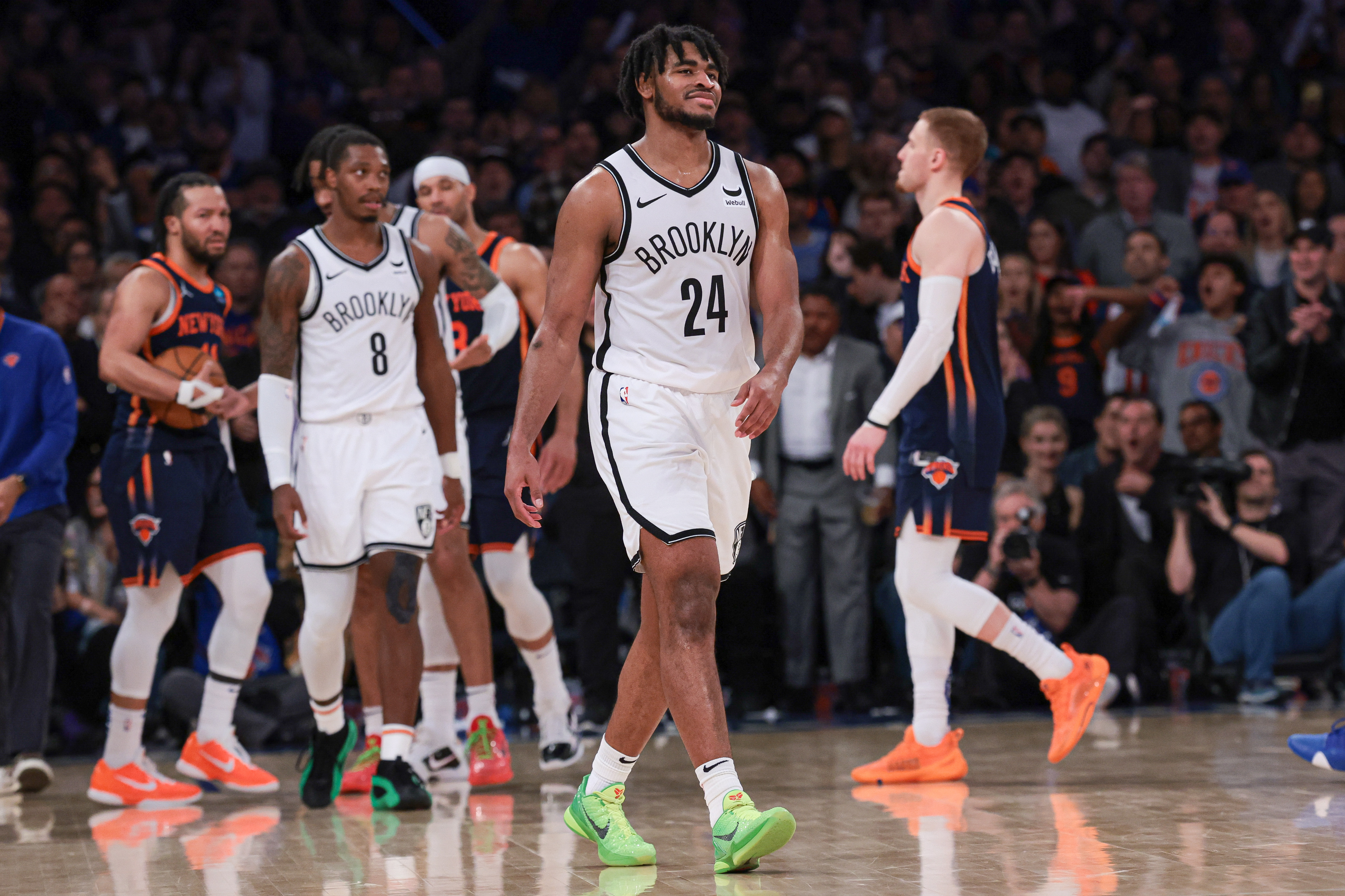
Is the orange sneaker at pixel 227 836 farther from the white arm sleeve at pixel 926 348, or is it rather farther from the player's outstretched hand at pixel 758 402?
the white arm sleeve at pixel 926 348

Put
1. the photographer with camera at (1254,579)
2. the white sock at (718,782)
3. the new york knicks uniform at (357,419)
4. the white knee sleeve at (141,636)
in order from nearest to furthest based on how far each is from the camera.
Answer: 1. the white sock at (718,782)
2. the new york knicks uniform at (357,419)
3. the white knee sleeve at (141,636)
4. the photographer with camera at (1254,579)

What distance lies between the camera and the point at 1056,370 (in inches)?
362

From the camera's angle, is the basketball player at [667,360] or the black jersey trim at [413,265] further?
the black jersey trim at [413,265]

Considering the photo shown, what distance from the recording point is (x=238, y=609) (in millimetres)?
5863

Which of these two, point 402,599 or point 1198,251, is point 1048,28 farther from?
point 402,599

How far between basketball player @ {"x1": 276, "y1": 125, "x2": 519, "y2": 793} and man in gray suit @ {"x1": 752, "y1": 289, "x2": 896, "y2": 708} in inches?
102

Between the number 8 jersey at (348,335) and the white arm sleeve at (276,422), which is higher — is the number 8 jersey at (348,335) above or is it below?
above

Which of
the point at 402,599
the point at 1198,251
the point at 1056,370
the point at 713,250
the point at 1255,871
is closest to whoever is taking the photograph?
the point at 1255,871

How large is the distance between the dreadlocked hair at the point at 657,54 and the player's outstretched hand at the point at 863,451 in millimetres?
1502

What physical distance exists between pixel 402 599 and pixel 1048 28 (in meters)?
9.89

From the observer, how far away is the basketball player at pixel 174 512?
19.0 ft

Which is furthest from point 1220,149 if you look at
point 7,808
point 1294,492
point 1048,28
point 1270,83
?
point 7,808

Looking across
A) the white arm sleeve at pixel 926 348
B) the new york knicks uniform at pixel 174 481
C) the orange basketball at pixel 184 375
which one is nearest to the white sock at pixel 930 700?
the white arm sleeve at pixel 926 348

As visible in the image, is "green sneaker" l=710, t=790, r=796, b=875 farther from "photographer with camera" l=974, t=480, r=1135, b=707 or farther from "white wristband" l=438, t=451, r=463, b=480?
"photographer with camera" l=974, t=480, r=1135, b=707
